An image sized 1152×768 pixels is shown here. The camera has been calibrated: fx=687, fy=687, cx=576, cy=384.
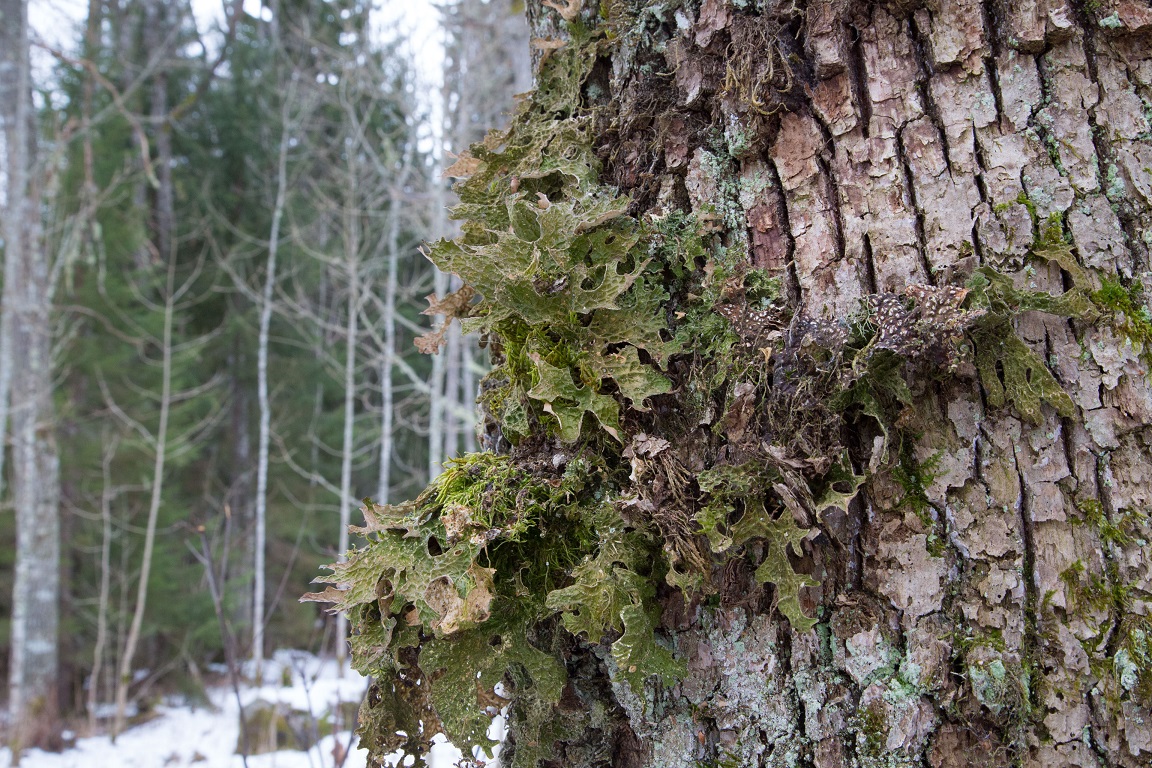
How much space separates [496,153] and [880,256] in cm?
60

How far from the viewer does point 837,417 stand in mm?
807

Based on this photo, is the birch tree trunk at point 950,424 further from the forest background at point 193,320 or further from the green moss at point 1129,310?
the forest background at point 193,320

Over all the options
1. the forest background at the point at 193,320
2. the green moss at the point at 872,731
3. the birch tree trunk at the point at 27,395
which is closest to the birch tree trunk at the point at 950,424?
the green moss at the point at 872,731

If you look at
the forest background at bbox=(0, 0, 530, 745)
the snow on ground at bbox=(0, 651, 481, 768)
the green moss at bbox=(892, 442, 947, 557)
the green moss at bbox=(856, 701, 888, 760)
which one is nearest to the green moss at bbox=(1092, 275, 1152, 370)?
the green moss at bbox=(892, 442, 947, 557)

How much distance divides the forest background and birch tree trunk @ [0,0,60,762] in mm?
26

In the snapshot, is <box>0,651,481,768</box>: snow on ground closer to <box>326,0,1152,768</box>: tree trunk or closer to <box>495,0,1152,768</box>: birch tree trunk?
<box>326,0,1152,768</box>: tree trunk

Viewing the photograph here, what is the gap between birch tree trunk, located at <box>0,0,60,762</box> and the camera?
7.75 metres

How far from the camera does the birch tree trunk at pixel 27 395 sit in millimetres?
7750

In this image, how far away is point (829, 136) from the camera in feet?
2.89

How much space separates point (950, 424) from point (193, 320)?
1461cm

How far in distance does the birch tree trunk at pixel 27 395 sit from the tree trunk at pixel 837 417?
9.01m

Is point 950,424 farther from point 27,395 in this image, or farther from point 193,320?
point 193,320

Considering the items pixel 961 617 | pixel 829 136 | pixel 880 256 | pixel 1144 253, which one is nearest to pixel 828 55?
pixel 829 136

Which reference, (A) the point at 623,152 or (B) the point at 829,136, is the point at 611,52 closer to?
(A) the point at 623,152
